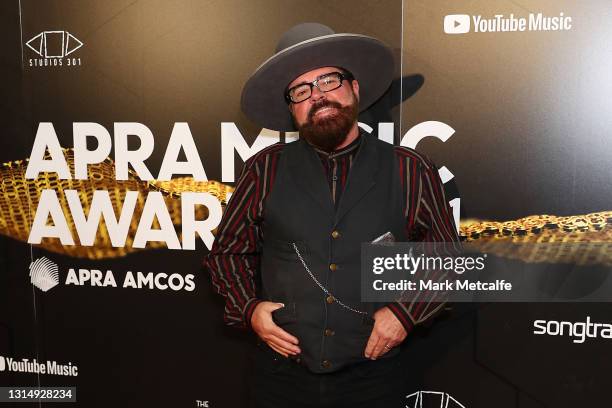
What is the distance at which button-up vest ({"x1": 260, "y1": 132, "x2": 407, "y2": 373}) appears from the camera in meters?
1.54

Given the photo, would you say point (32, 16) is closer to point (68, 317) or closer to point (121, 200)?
point (121, 200)

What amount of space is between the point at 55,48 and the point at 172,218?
0.85 meters

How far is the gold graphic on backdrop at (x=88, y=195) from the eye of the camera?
2.19 metres

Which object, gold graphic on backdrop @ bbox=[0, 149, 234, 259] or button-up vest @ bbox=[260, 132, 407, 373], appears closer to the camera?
button-up vest @ bbox=[260, 132, 407, 373]

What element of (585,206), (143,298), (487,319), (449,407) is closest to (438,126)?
(585,206)

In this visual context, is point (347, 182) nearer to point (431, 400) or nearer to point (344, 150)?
point (344, 150)

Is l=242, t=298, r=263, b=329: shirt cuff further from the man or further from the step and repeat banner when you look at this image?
A: the step and repeat banner

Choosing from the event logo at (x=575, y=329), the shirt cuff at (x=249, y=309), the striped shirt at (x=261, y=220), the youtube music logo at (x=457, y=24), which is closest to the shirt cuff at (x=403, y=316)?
the striped shirt at (x=261, y=220)

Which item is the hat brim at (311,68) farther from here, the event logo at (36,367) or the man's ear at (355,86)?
the event logo at (36,367)

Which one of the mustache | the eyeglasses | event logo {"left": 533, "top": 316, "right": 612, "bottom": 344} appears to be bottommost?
event logo {"left": 533, "top": 316, "right": 612, "bottom": 344}

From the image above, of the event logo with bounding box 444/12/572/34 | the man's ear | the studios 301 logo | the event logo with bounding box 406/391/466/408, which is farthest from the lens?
the studios 301 logo

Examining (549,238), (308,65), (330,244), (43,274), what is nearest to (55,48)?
(43,274)

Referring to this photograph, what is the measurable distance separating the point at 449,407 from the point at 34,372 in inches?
70.1

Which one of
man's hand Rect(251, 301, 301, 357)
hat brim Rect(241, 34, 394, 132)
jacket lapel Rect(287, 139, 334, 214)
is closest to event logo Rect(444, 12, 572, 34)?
hat brim Rect(241, 34, 394, 132)
